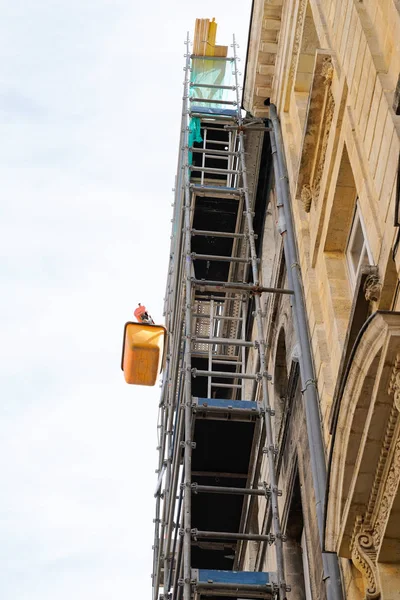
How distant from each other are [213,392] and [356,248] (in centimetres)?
1023

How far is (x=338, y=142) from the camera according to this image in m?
11.7

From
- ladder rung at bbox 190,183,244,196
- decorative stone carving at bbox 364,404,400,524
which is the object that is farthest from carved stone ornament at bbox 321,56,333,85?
ladder rung at bbox 190,183,244,196

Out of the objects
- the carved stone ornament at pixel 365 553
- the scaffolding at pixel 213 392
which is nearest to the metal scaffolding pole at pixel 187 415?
the scaffolding at pixel 213 392

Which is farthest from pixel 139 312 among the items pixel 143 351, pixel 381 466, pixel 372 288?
pixel 381 466

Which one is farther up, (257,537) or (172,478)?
→ (257,537)

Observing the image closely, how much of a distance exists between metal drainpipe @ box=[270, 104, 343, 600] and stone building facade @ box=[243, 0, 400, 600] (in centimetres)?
12

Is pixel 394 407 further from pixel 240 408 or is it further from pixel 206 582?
pixel 240 408

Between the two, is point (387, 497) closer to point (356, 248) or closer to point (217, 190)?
point (356, 248)

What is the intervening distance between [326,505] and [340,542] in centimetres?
44

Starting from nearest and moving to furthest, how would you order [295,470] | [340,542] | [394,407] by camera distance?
[394,407]
[340,542]
[295,470]

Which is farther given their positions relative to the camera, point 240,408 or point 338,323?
point 240,408

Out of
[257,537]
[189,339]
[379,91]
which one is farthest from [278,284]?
→ [379,91]

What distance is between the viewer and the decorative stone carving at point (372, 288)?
9078 millimetres

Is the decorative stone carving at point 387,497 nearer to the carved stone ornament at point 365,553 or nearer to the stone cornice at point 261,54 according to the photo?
the carved stone ornament at point 365,553
